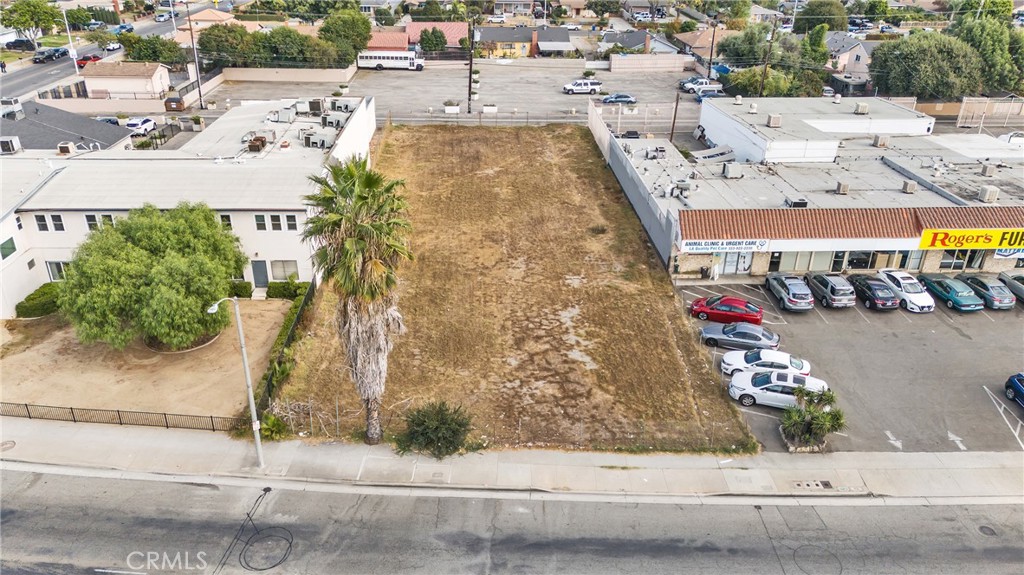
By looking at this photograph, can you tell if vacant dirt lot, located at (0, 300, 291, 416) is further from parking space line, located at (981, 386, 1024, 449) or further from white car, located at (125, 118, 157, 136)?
white car, located at (125, 118, 157, 136)

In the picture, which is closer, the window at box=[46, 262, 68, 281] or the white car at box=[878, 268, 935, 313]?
the white car at box=[878, 268, 935, 313]

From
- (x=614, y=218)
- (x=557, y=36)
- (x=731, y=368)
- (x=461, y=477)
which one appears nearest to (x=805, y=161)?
(x=614, y=218)

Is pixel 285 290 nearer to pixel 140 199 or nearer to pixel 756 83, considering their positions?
pixel 140 199

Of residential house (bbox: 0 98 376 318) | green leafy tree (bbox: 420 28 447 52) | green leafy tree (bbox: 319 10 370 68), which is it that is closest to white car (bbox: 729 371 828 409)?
residential house (bbox: 0 98 376 318)

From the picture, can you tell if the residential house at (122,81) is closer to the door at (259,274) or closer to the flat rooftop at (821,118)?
the door at (259,274)

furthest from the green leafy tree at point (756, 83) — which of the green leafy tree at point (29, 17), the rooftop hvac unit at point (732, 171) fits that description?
the green leafy tree at point (29, 17)

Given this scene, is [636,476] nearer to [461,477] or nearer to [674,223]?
[461,477]
